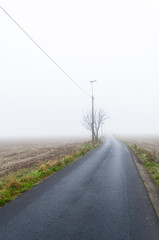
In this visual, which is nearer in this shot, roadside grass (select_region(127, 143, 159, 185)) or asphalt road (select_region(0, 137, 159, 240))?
asphalt road (select_region(0, 137, 159, 240))

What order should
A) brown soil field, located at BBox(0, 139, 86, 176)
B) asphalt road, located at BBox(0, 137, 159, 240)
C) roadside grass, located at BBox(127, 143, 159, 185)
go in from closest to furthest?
asphalt road, located at BBox(0, 137, 159, 240) → roadside grass, located at BBox(127, 143, 159, 185) → brown soil field, located at BBox(0, 139, 86, 176)

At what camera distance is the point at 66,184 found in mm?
6879

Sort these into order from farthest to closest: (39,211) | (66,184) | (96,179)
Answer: (96,179), (66,184), (39,211)

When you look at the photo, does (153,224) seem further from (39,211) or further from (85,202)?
(39,211)

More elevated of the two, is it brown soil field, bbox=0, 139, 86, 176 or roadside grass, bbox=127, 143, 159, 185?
roadside grass, bbox=127, 143, 159, 185

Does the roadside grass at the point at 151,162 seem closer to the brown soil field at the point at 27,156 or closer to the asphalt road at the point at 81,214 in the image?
the asphalt road at the point at 81,214

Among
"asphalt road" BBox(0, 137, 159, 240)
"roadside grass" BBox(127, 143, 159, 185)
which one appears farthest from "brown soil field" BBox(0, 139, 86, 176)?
"roadside grass" BBox(127, 143, 159, 185)

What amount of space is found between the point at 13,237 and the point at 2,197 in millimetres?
2649

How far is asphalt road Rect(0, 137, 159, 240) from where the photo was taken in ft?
11.2

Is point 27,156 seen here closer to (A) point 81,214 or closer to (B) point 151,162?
(B) point 151,162

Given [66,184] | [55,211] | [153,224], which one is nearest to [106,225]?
[153,224]

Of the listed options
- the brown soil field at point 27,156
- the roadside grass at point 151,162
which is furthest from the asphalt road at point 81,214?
the brown soil field at point 27,156

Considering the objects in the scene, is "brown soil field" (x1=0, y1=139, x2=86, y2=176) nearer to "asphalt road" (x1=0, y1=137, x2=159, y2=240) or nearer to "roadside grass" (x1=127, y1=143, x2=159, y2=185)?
"asphalt road" (x1=0, y1=137, x2=159, y2=240)

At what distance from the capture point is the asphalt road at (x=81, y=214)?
3.41m
